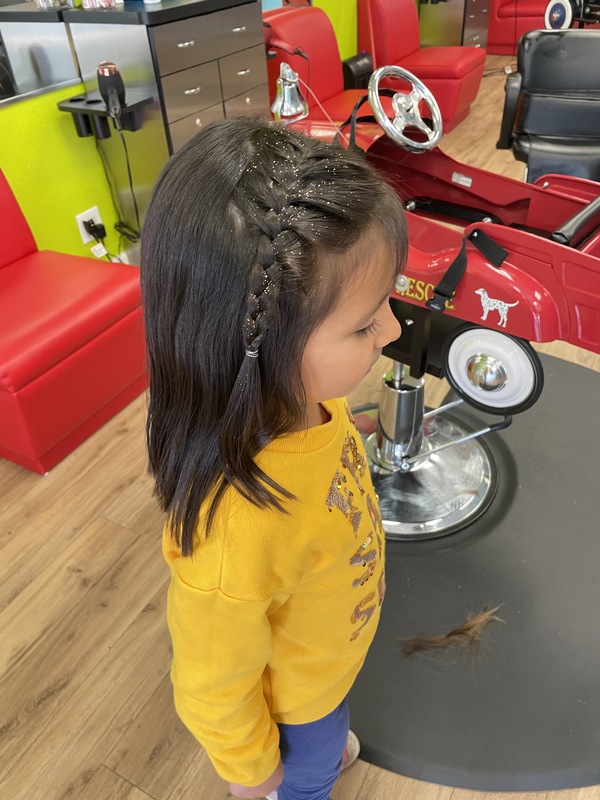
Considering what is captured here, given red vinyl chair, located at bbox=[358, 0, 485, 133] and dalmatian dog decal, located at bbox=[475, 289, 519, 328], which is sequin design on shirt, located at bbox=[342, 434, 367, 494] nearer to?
dalmatian dog decal, located at bbox=[475, 289, 519, 328]

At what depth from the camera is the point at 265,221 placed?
0.47 metres

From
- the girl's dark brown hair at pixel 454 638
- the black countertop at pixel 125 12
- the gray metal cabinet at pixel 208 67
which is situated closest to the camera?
the girl's dark brown hair at pixel 454 638

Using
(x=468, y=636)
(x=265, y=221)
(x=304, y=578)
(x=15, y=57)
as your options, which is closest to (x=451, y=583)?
(x=468, y=636)

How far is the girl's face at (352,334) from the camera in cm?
52

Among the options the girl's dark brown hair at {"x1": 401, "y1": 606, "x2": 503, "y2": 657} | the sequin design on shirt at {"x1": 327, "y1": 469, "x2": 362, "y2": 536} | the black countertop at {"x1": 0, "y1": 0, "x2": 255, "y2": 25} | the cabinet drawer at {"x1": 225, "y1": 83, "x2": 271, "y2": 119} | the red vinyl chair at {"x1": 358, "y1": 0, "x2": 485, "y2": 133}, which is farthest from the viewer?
the red vinyl chair at {"x1": 358, "y1": 0, "x2": 485, "y2": 133}

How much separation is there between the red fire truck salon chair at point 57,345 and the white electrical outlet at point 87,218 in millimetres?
555

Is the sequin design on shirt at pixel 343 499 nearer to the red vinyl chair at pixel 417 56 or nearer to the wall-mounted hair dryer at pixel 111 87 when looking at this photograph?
the wall-mounted hair dryer at pixel 111 87

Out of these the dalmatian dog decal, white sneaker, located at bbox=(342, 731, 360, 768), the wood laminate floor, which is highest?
the dalmatian dog decal

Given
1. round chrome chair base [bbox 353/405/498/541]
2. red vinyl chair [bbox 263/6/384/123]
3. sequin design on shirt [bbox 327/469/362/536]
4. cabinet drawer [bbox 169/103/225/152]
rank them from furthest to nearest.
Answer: red vinyl chair [bbox 263/6/384/123] → cabinet drawer [bbox 169/103/225/152] → round chrome chair base [bbox 353/405/498/541] → sequin design on shirt [bbox 327/469/362/536]

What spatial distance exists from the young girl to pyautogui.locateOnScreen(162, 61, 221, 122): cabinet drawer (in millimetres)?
1956

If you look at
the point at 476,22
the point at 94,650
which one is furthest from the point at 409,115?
the point at 476,22

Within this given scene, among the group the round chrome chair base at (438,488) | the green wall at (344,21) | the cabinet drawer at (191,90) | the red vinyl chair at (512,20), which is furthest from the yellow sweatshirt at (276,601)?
the red vinyl chair at (512,20)

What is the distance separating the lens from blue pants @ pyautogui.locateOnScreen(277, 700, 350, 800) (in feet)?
2.54

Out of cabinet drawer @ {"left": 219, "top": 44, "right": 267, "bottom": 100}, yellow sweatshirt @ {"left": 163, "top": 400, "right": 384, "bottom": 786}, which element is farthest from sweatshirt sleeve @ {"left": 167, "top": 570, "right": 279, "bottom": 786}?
cabinet drawer @ {"left": 219, "top": 44, "right": 267, "bottom": 100}
